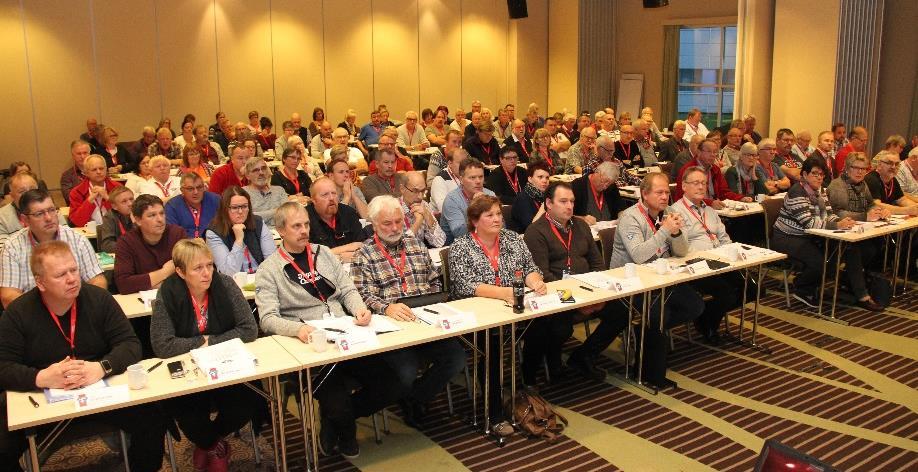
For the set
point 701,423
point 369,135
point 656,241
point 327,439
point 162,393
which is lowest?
point 701,423

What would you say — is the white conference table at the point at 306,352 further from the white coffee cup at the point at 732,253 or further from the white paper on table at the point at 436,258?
the white paper on table at the point at 436,258

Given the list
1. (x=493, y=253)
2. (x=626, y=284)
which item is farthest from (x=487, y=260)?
(x=626, y=284)

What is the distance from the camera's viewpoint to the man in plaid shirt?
429 centimetres

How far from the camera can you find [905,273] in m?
7.39

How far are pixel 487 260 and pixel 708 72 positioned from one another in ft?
42.8

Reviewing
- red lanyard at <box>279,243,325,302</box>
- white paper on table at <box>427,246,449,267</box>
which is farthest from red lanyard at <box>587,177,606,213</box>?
red lanyard at <box>279,243,325,302</box>

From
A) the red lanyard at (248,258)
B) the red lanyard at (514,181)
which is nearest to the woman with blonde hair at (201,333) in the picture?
the red lanyard at (248,258)

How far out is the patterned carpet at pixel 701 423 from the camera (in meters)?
4.20

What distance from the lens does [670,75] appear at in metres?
16.3

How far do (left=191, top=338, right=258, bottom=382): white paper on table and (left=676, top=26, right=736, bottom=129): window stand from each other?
46.9 ft

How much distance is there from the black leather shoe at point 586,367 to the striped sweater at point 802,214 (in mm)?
2487

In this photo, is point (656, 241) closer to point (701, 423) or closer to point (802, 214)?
point (701, 423)

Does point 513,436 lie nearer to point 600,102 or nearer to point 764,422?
point 764,422

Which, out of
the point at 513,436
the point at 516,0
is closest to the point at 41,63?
the point at 516,0
